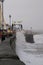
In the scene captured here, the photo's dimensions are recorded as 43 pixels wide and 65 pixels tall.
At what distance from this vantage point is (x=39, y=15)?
78.9 inches

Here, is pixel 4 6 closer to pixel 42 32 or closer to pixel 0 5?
pixel 0 5

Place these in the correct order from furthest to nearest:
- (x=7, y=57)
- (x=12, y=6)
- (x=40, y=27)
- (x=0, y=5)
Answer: (x=40, y=27), (x=12, y=6), (x=0, y=5), (x=7, y=57)

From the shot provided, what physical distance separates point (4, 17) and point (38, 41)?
49cm

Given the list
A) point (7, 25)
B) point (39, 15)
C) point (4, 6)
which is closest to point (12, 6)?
point (4, 6)

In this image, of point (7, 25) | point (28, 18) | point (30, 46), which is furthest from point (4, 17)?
Answer: point (30, 46)

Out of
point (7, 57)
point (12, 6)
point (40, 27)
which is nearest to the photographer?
point (7, 57)

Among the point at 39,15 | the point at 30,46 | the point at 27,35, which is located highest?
the point at 39,15

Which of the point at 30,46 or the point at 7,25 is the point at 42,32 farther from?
the point at 7,25

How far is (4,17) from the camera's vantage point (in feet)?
5.62

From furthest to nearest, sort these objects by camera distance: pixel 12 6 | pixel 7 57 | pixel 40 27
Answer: pixel 40 27
pixel 12 6
pixel 7 57

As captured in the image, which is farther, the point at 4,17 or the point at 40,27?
the point at 40,27

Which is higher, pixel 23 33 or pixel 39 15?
pixel 39 15

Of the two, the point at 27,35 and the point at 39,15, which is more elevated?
the point at 39,15

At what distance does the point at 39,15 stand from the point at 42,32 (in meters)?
0.24
